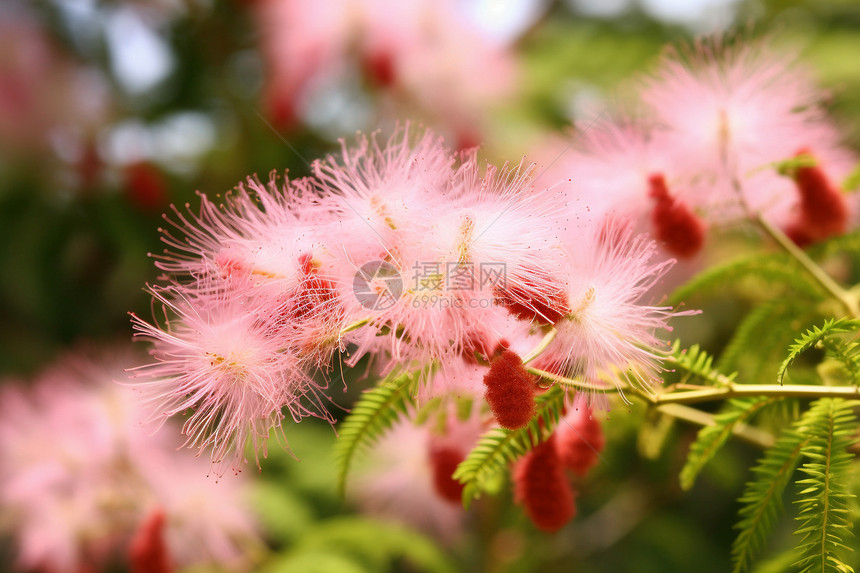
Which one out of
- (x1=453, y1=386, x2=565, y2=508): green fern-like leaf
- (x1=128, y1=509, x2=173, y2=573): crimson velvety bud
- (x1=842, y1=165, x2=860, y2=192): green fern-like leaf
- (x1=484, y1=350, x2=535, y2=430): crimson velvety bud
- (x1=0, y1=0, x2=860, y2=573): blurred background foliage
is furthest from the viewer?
(x1=0, y1=0, x2=860, y2=573): blurred background foliage

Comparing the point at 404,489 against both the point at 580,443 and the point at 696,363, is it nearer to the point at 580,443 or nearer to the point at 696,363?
the point at 580,443

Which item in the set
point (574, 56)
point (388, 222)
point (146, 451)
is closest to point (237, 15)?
point (574, 56)

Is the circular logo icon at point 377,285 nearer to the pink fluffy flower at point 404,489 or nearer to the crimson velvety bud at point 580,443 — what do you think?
the crimson velvety bud at point 580,443

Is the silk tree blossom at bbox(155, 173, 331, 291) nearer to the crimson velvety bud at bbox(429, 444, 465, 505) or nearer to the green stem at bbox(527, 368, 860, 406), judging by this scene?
the green stem at bbox(527, 368, 860, 406)

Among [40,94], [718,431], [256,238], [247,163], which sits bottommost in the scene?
[718,431]

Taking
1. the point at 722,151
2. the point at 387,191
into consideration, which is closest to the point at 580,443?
the point at 387,191

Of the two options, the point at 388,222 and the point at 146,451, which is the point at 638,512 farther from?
the point at 388,222

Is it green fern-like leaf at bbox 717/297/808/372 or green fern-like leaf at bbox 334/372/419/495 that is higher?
green fern-like leaf at bbox 334/372/419/495

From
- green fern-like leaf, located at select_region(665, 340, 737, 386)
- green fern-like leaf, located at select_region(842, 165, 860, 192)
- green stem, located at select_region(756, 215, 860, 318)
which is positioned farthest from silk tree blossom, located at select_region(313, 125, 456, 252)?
green fern-like leaf, located at select_region(842, 165, 860, 192)

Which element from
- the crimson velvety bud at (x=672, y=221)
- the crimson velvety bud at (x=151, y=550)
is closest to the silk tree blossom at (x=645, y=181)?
the crimson velvety bud at (x=672, y=221)
